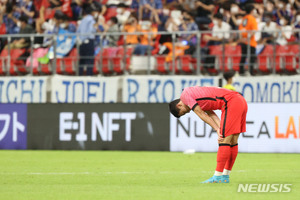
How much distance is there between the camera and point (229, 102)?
10219 millimetres

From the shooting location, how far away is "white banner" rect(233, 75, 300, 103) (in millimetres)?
20766

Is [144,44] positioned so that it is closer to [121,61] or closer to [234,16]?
[121,61]

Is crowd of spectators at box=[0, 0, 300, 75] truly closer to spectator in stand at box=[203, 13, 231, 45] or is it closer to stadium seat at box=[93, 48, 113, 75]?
spectator in stand at box=[203, 13, 231, 45]

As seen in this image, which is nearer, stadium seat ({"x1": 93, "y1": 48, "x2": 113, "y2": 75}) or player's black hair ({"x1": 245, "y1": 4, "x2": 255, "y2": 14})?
player's black hair ({"x1": 245, "y1": 4, "x2": 255, "y2": 14})

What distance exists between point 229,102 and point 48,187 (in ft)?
9.18

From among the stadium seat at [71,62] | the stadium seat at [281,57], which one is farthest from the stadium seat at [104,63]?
the stadium seat at [281,57]

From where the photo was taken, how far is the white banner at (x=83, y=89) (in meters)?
22.6

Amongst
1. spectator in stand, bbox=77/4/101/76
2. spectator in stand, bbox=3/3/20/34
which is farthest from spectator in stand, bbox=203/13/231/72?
spectator in stand, bbox=3/3/20/34

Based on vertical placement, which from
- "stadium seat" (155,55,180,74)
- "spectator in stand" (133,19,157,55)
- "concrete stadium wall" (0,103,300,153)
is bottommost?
"concrete stadium wall" (0,103,300,153)

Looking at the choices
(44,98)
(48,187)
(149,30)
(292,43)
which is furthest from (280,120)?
(48,187)

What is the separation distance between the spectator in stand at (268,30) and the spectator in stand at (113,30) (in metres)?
4.52

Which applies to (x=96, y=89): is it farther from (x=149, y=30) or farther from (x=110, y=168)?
(x=110, y=168)

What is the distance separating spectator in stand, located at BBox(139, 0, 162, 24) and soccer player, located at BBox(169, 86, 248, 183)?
13149 mm

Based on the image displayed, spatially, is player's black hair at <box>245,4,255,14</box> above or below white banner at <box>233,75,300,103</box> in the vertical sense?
above
